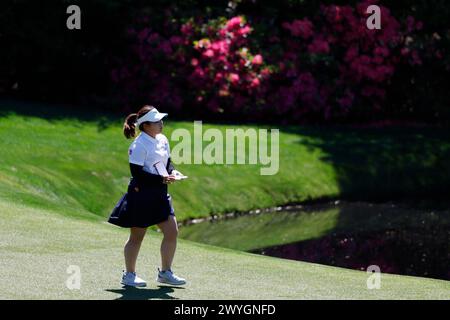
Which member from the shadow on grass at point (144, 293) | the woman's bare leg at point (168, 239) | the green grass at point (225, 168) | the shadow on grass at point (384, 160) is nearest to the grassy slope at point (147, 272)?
the shadow on grass at point (144, 293)

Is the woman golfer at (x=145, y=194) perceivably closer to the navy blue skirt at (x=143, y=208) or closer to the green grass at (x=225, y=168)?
the navy blue skirt at (x=143, y=208)

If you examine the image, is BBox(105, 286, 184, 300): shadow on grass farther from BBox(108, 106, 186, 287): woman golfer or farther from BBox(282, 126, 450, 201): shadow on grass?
BBox(282, 126, 450, 201): shadow on grass

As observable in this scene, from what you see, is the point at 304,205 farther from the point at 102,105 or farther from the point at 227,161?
the point at 102,105

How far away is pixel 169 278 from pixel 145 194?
1.02 m

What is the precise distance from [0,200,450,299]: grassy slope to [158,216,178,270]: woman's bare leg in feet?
1.10

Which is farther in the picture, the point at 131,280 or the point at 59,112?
the point at 59,112

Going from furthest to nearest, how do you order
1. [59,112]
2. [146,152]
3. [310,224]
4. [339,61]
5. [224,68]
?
1. [339,61]
2. [224,68]
3. [59,112]
4. [310,224]
5. [146,152]

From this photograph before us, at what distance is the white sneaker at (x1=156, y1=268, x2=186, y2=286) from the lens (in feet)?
39.6

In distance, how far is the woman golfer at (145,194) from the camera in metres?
11.8

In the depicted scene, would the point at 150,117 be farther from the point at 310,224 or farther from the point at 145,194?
the point at 310,224

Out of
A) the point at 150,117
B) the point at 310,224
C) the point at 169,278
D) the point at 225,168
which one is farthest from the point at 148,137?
the point at 225,168

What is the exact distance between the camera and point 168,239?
1199cm

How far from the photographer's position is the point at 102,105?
28812 millimetres

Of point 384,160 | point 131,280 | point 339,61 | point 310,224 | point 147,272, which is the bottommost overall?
point 310,224
